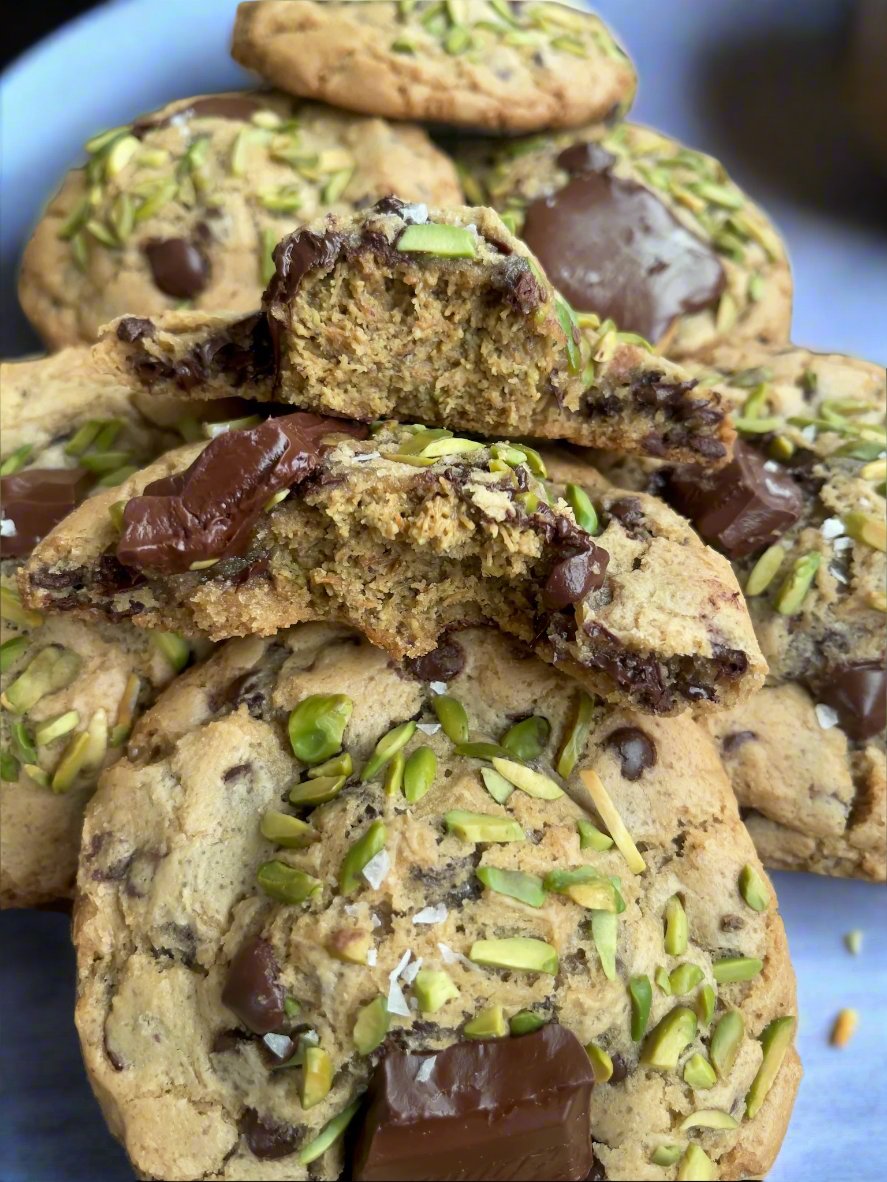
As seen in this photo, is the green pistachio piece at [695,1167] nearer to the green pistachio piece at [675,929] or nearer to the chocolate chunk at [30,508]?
the green pistachio piece at [675,929]

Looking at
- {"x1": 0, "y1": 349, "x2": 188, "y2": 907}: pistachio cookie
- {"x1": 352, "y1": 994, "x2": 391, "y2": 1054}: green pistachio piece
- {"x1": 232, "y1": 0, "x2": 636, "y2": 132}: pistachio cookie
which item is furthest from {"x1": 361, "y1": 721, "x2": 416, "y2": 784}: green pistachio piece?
{"x1": 232, "y1": 0, "x2": 636, "y2": 132}: pistachio cookie

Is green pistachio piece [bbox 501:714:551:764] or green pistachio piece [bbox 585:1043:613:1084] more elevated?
green pistachio piece [bbox 501:714:551:764]

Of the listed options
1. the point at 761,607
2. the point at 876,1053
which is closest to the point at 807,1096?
the point at 876,1053

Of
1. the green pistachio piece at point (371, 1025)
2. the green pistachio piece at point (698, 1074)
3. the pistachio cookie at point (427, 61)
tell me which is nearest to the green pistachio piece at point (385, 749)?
the green pistachio piece at point (371, 1025)

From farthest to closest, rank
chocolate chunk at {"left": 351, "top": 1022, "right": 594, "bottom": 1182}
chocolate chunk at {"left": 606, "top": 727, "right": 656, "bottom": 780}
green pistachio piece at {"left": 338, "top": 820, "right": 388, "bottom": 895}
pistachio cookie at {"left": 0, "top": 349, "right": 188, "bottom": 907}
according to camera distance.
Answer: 1. pistachio cookie at {"left": 0, "top": 349, "right": 188, "bottom": 907}
2. chocolate chunk at {"left": 606, "top": 727, "right": 656, "bottom": 780}
3. green pistachio piece at {"left": 338, "top": 820, "right": 388, "bottom": 895}
4. chocolate chunk at {"left": 351, "top": 1022, "right": 594, "bottom": 1182}

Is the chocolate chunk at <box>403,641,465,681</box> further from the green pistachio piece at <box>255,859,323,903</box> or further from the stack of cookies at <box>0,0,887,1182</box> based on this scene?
the green pistachio piece at <box>255,859,323,903</box>
